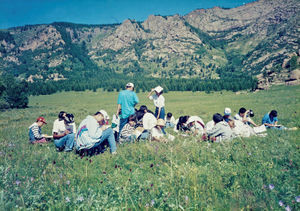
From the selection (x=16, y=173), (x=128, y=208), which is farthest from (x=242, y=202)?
(x=16, y=173)

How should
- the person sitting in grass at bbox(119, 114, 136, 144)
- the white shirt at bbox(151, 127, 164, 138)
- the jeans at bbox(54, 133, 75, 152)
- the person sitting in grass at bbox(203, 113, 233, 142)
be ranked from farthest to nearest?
1. the white shirt at bbox(151, 127, 164, 138)
2. the person sitting in grass at bbox(119, 114, 136, 144)
3. the person sitting in grass at bbox(203, 113, 233, 142)
4. the jeans at bbox(54, 133, 75, 152)

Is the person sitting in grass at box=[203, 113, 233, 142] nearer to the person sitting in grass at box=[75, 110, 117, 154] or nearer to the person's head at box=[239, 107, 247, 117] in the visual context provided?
the person sitting in grass at box=[75, 110, 117, 154]

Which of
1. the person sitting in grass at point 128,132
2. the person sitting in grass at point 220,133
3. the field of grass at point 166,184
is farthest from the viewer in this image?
the person sitting in grass at point 128,132

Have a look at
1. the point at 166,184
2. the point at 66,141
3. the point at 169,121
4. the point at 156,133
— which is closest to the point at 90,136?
the point at 66,141

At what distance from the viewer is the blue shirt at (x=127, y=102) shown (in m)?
9.48

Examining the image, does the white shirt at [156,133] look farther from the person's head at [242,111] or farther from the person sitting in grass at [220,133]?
the person's head at [242,111]

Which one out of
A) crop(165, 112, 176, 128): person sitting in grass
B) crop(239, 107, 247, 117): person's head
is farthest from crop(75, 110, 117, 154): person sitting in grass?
crop(165, 112, 176, 128): person sitting in grass

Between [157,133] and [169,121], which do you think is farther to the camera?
[169,121]

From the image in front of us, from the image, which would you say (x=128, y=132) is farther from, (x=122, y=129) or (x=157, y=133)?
(x=157, y=133)

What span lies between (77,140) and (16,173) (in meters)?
2.55

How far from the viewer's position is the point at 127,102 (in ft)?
31.3

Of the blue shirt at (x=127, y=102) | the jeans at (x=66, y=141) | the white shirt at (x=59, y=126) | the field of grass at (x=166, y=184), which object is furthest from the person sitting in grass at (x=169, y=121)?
the field of grass at (x=166, y=184)

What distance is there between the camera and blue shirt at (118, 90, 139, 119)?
373 inches

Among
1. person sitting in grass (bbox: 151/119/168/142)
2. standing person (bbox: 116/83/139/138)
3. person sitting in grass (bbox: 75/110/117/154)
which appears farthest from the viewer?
standing person (bbox: 116/83/139/138)
